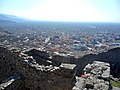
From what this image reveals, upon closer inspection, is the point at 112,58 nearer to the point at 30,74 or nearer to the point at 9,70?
the point at 30,74

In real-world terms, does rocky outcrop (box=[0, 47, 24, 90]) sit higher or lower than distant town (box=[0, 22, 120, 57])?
higher

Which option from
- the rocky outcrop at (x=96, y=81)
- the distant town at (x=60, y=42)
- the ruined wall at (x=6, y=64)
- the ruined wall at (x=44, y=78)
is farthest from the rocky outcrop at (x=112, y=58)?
the ruined wall at (x=44, y=78)

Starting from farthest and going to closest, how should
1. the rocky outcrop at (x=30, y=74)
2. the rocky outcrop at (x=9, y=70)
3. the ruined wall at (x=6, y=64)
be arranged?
the ruined wall at (x=6, y=64), the rocky outcrop at (x=9, y=70), the rocky outcrop at (x=30, y=74)

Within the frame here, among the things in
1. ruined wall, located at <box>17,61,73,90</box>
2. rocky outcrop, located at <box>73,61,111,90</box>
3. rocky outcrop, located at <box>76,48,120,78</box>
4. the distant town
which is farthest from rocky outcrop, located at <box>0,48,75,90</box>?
rocky outcrop, located at <box>76,48,120,78</box>

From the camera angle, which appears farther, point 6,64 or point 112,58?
point 112,58

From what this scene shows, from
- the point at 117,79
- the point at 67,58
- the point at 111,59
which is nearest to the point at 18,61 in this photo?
the point at 67,58

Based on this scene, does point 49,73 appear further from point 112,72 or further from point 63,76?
point 112,72

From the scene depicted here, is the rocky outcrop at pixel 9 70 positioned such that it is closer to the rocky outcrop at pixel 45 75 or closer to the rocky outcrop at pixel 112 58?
the rocky outcrop at pixel 45 75

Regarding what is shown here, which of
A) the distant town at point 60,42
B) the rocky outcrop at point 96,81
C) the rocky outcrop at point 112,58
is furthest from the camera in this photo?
the distant town at point 60,42

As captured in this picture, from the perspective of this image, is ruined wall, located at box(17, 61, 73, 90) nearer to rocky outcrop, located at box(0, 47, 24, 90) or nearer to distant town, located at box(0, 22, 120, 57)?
rocky outcrop, located at box(0, 47, 24, 90)

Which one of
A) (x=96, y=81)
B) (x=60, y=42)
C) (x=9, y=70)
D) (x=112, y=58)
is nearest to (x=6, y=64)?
(x=9, y=70)

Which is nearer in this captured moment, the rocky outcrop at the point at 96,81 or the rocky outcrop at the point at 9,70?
the rocky outcrop at the point at 96,81

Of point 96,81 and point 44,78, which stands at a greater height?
point 96,81
